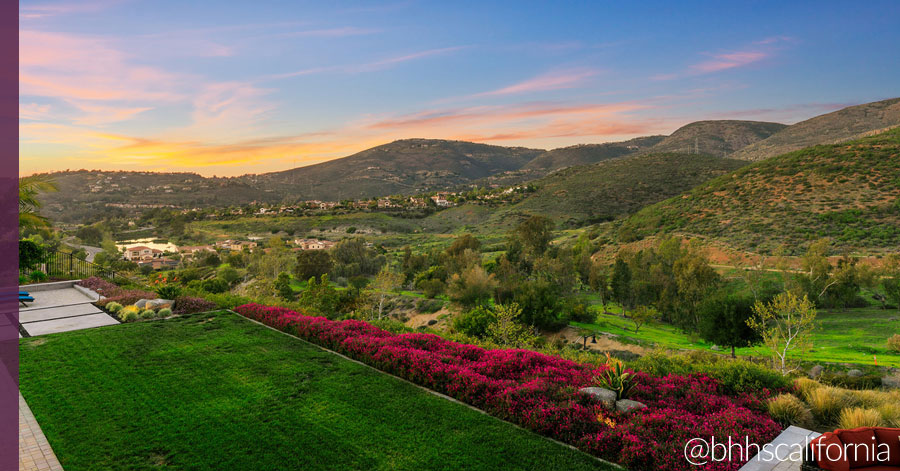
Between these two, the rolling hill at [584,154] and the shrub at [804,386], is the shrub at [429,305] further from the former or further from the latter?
the rolling hill at [584,154]

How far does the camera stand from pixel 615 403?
6453 mm

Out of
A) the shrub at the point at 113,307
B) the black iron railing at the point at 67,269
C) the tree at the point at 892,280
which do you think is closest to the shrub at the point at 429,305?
the black iron railing at the point at 67,269

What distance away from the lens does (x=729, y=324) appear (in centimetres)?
2044

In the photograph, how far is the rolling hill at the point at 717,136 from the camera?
106m

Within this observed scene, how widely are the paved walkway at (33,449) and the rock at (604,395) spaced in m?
6.87

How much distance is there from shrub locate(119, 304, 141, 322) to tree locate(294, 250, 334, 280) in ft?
94.7

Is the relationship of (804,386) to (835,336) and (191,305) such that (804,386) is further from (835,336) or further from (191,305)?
(835,336)

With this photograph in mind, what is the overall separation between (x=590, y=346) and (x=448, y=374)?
18.9 m

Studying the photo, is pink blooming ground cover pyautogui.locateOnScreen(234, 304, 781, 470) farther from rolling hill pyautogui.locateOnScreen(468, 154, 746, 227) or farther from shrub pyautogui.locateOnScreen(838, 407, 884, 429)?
rolling hill pyautogui.locateOnScreen(468, 154, 746, 227)

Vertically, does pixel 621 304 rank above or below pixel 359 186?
below

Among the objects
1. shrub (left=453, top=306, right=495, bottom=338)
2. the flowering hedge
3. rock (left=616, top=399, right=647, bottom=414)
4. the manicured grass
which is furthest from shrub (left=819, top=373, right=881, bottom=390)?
the flowering hedge

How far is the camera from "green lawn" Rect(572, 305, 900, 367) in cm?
1820

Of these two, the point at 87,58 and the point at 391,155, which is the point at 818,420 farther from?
the point at 391,155

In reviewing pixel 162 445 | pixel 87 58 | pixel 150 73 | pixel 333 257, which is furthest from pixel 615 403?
pixel 333 257
